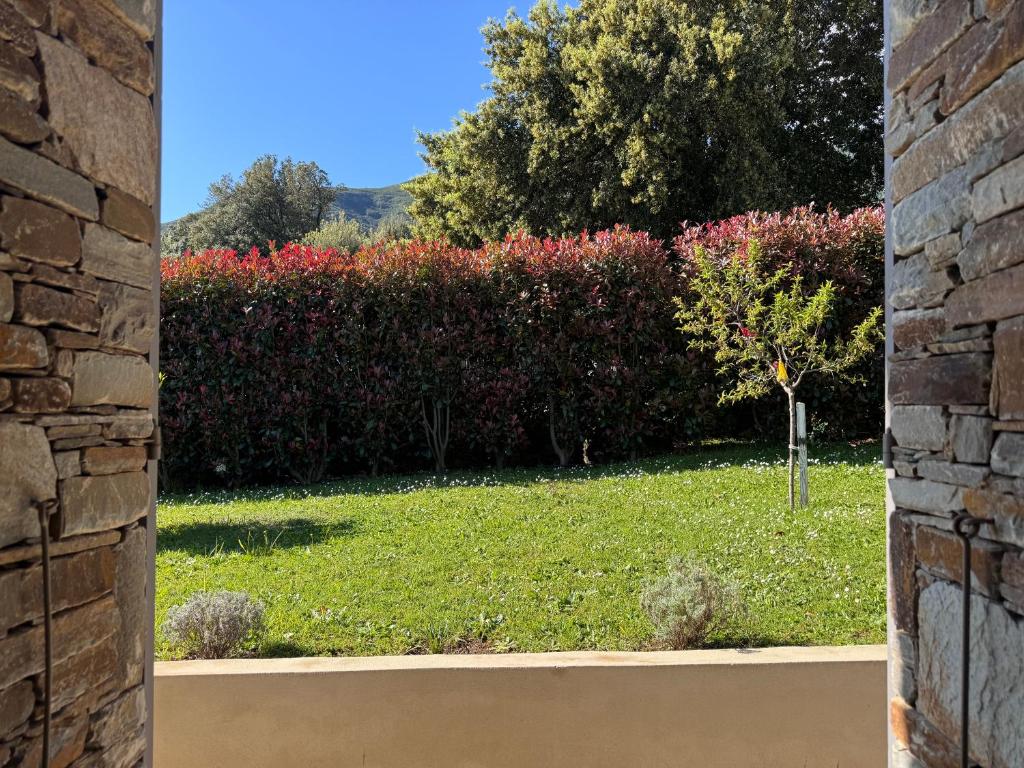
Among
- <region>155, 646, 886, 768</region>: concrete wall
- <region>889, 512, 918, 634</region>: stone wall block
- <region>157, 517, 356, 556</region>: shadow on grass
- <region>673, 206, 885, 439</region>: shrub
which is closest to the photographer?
<region>889, 512, 918, 634</region>: stone wall block

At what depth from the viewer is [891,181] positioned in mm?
2084

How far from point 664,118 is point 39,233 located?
11276mm

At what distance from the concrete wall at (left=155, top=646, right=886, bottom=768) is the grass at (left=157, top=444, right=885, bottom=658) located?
14.5 inches

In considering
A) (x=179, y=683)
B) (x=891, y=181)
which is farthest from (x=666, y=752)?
(x=891, y=181)

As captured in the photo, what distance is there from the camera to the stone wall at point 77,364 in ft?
4.75

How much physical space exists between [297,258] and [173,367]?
4.88 feet

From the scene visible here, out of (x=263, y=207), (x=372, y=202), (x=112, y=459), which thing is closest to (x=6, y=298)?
(x=112, y=459)

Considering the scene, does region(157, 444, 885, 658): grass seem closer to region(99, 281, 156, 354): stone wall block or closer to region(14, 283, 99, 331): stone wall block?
region(99, 281, 156, 354): stone wall block

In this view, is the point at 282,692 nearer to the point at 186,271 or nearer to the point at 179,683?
the point at 179,683

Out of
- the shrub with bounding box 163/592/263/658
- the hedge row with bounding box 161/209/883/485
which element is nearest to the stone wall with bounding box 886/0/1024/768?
the shrub with bounding box 163/592/263/658

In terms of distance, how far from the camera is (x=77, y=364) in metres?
1.64

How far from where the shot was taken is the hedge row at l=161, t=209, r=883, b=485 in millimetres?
6688

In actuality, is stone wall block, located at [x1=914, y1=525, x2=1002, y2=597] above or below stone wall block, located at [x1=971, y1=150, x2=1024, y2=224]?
below

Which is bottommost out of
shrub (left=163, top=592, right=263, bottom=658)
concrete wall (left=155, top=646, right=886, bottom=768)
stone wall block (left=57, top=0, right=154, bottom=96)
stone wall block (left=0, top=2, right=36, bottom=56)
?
concrete wall (left=155, top=646, right=886, bottom=768)
